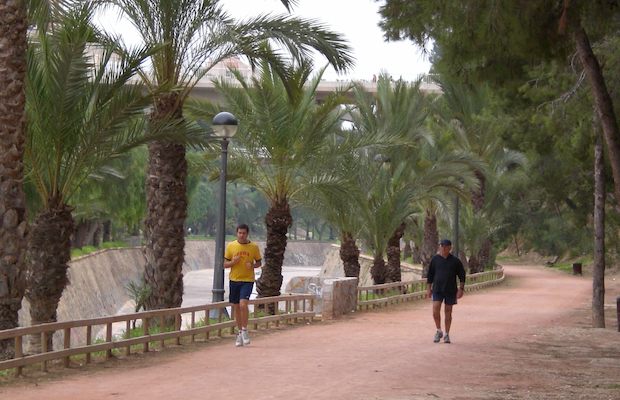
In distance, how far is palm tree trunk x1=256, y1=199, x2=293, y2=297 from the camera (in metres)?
23.4

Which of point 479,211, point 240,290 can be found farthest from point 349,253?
point 240,290

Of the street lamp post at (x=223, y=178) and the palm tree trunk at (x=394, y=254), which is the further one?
the palm tree trunk at (x=394, y=254)

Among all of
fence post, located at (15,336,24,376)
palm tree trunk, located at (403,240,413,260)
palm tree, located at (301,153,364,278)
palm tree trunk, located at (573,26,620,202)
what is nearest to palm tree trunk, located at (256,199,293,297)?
palm tree, located at (301,153,364,278)

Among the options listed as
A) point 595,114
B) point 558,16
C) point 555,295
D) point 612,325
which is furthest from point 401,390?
Result: point 555,295

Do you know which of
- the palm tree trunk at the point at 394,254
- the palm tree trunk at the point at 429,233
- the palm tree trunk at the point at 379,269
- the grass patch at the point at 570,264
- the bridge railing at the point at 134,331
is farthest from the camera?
the grass patch at the point at 570,264

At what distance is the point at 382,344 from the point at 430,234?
25.4 m

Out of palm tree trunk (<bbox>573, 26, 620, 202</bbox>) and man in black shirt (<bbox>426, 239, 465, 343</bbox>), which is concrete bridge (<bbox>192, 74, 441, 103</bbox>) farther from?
palm tree trunk (<bbox>573, 26, 620, 202</bbox>)

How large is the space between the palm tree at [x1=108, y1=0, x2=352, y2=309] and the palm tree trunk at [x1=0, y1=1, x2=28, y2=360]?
16.7 ft

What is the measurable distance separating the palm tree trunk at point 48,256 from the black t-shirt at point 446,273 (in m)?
5.28

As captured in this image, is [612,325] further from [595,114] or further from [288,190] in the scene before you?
[288,190]

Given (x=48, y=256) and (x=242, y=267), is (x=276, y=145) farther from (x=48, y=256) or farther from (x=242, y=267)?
(x=48, y=256)

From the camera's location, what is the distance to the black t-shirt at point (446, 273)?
51.9 ft

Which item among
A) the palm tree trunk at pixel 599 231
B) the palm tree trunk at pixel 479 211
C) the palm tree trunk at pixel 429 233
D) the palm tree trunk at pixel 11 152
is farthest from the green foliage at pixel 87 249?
the palm tree trunk at pixel 11 152

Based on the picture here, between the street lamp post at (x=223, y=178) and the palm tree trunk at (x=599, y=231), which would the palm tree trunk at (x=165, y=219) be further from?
the palm tree trunk at (x=599, y=231)
